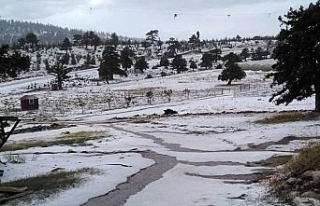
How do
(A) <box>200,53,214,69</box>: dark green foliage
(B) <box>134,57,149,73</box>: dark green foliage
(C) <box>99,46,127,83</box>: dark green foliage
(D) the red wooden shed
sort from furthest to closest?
(A) <box>200,53,214,69</box>: dark green foliage, (B) <box>134,57,149,73</box>: dark green foliage, (C) <box>99,46,127,83</box>: dark green foliage, (D) the red wooden shed

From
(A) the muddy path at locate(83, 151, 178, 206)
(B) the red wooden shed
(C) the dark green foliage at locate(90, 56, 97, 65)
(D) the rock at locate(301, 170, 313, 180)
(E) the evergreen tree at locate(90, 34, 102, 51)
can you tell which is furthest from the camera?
(E) the evergreen tree at locate(90, 34, 102, 51)

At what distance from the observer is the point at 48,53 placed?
527 feet

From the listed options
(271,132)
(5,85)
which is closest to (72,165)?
(271,132)

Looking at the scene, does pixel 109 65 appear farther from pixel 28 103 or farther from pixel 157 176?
pixel 157 176

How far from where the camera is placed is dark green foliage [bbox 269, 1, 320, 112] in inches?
1248

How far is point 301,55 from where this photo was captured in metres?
32.3

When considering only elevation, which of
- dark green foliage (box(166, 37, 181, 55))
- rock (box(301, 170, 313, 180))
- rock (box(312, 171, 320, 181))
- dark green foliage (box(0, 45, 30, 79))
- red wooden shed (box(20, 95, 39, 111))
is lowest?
red wooden shed (box(20, 95, 39, 111))

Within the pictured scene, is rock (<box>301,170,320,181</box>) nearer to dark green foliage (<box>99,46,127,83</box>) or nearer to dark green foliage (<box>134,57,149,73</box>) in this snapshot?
dark green foliage (<box>99,46,127,83</box>)

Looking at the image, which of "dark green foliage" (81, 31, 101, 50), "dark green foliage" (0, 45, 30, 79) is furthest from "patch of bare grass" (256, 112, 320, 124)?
"dark green foliage" (81, 31, 101, 50)

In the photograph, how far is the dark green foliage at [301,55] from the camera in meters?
31.7

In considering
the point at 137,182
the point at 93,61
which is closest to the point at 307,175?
the point at 137,182

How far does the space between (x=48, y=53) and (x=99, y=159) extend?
143 metres

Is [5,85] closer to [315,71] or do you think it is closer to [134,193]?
[315,71]

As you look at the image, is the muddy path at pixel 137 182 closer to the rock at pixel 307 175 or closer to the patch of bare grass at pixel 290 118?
the rock at pixel 307 175
